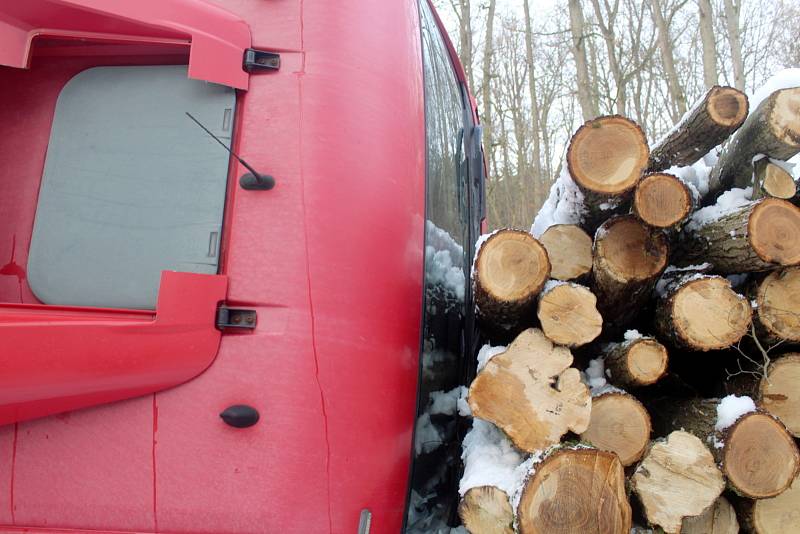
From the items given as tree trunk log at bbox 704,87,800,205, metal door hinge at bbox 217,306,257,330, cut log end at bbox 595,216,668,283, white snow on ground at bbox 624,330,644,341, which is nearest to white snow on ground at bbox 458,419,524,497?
white snow on ground at bbox 624,330,644,341

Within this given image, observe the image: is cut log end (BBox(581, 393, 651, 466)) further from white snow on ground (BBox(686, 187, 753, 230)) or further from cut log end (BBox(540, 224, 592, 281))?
white snow on ground (BBox(686, 187, 753, 230))

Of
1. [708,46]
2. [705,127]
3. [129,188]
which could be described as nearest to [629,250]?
[705,127]

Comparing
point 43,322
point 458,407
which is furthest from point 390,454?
point 43,322

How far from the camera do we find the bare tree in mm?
8766

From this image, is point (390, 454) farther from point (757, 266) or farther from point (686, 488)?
point (757, 266)

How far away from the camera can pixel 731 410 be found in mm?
1858

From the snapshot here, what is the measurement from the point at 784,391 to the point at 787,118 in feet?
3.50

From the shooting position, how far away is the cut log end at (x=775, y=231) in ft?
6.42

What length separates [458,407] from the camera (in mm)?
2074

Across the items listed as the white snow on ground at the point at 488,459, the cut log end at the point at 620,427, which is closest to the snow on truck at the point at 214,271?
the white snow on ground at the point at 488,459

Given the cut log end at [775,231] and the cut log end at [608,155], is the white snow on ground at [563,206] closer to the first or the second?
the cut log end at [608,155]

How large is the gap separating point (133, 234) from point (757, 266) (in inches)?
84.5

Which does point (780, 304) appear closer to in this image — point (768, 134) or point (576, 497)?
point (768, 134)

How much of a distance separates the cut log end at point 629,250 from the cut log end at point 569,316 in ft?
0.90
